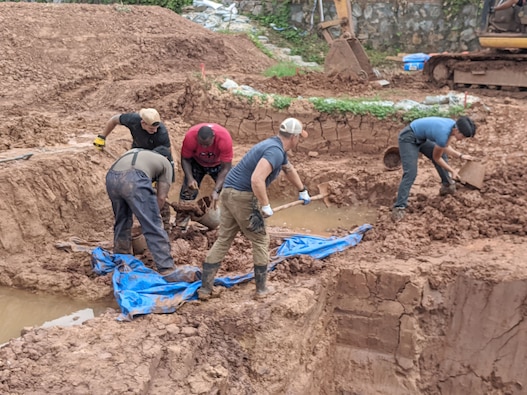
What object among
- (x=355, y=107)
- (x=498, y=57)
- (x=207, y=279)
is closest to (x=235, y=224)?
(x=207, y=279)

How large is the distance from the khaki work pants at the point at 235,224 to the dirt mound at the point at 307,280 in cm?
47

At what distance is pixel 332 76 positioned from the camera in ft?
40.3

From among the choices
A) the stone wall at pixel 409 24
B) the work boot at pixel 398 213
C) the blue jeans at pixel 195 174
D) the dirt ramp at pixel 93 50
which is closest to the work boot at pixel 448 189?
the work boot at pixel 398 213

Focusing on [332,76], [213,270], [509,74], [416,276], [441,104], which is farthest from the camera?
[332,76]

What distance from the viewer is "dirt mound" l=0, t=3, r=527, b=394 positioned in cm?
482

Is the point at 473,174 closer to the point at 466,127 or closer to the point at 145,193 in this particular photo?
the point at 466,127

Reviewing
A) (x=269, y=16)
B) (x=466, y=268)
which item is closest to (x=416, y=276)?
(x=466, y=268)

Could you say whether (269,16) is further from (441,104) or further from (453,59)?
(441,104)

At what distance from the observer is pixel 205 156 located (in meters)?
7.02

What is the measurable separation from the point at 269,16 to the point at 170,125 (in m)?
9.87

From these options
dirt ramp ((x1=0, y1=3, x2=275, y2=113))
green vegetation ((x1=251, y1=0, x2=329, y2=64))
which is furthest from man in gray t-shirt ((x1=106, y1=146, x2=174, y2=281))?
green vegetation ((x1=251, y1=0, x2=329, y2=64))

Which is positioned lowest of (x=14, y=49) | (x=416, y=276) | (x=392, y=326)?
(x=392, y=326)

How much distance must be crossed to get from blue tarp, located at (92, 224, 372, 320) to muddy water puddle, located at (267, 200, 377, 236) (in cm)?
128

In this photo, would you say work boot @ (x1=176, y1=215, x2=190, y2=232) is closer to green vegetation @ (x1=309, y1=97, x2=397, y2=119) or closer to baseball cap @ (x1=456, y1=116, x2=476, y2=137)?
baseball cap @ (x1=456, y1=116, x2=476, y2=137)
